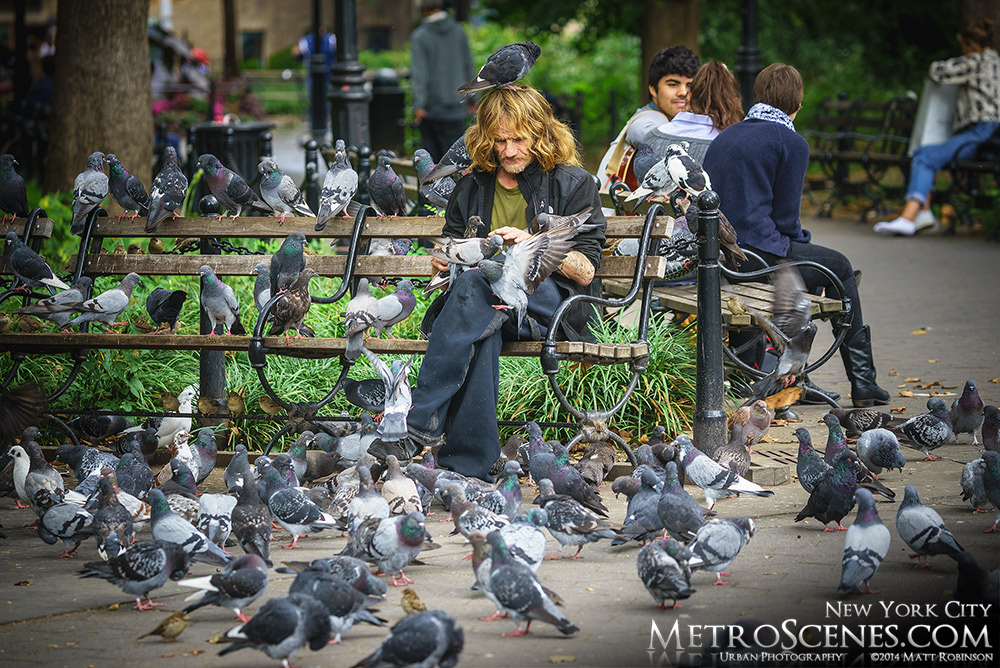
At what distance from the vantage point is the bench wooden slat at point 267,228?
6.68m

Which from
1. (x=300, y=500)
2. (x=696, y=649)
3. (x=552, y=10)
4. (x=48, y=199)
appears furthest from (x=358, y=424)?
(x=552, y=10)

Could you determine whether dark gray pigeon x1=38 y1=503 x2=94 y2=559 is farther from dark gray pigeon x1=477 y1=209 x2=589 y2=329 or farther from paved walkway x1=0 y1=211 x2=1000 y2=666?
dark gray pigeon x1=477 y1=209 x2=589 y2=329

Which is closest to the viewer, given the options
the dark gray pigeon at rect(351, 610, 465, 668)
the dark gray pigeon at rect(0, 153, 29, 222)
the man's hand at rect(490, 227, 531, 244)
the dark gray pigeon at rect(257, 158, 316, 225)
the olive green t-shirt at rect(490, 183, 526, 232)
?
the dark gray pigeon at rect(351, 610, 465, 668)

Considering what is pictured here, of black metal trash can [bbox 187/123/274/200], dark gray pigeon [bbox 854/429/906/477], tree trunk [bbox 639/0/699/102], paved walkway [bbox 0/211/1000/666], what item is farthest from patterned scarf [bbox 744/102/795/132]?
tree trunk [bbox 639/0/699/102]

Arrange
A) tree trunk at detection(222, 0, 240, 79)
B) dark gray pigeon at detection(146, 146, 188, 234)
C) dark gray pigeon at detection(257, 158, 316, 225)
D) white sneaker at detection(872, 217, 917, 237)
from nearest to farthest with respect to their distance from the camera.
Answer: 1. dark gray pigeon at detection(146, 146, 188, 234)
2. dark gray pigeon at detection(257, 158, 316, 225)
3. white sneaker at detection(872, 217, 917, 237)
4. tree trunk at detection(222, 0, 240, 79)

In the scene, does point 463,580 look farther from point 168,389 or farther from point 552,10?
point 552,10

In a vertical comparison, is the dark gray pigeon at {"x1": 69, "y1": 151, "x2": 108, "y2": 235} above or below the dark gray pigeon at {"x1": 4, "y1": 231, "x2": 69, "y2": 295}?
above

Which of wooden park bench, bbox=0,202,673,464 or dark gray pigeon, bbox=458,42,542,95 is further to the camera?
dark gray pigeon, bbox=458,42,542,95

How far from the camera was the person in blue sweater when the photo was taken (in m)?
6.86

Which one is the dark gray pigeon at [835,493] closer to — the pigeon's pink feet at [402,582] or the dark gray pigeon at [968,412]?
the dark gray pigeon at [968,412]

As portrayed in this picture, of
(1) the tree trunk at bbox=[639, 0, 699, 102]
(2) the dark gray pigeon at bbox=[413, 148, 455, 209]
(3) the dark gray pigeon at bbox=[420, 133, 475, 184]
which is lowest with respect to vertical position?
(2) the dark gray pigeon at bbox=[413, 148, 455, 209]

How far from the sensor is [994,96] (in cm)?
1283

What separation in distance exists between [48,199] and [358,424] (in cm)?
529

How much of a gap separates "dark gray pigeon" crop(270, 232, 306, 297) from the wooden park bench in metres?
0.29
